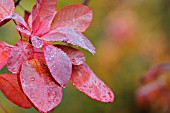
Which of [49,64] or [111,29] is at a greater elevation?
[49,64]

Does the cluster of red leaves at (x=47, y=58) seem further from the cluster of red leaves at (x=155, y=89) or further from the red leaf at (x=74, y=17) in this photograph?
the cluster of red leaves at (x=155, y=89)

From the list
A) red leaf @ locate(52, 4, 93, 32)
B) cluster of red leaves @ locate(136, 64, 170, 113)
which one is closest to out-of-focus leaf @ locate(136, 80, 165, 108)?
cluster of red leaves @ locate(136, 64, 170, 113)

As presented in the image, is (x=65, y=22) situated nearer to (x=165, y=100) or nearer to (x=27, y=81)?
(x=27, y=81)

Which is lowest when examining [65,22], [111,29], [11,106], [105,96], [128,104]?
[128,104]

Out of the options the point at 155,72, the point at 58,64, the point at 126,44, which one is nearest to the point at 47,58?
the point at 58,64

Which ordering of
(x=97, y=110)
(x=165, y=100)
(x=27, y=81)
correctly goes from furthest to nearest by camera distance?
(x=97, y=110), (x=165, y=100), (x=27, y=81)

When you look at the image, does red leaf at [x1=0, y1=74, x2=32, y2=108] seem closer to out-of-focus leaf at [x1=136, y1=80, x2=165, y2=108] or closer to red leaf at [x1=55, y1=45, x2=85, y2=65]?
red leaf at [x1=55, y1=45, x2=85, y2=65]

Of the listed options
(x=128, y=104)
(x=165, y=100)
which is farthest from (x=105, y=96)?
(x=128, y=104)
